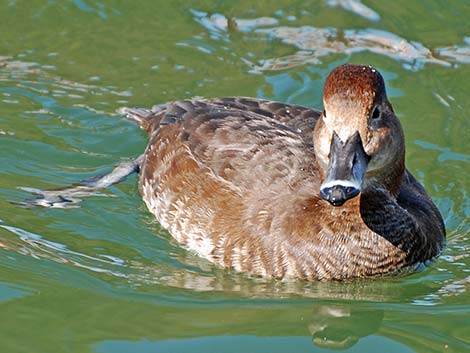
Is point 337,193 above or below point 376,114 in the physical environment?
below

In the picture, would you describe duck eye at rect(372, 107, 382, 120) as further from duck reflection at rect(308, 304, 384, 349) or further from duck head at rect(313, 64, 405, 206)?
duck reflection at rect(308, 304, 384, 349)

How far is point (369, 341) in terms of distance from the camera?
600cm

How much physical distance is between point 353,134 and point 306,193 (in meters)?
0.88

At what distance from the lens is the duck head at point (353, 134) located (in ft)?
20.8

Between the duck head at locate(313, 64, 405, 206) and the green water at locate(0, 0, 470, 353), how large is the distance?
0.80m

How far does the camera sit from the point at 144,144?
31.1ft

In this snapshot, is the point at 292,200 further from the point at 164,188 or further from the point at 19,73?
the point at 19,73

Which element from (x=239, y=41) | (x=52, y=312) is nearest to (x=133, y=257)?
(x=52, y=312)

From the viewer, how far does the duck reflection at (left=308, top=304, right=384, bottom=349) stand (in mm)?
6012

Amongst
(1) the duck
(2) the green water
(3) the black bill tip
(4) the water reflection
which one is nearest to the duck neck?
(1) the duck

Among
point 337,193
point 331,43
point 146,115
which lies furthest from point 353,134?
point 331,43

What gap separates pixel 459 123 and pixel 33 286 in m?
4.96

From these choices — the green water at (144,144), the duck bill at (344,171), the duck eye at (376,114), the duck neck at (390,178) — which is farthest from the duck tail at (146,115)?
the duck bill at (344,171)

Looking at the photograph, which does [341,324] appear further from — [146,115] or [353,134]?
[146,115]
